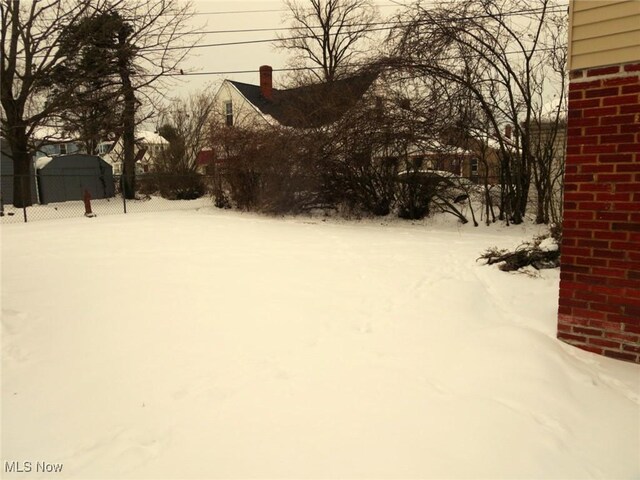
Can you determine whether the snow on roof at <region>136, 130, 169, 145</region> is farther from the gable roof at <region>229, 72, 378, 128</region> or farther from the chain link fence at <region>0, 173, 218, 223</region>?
the gable roof at <region>229, 72, 378, 128</region>

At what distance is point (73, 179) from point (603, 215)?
2199 cm

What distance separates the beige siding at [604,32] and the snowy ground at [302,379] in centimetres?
214

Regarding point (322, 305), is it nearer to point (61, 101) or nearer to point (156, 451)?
point (156, 451)

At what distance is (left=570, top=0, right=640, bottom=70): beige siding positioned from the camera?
303 cm

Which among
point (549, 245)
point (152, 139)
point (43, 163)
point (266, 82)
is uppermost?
point (266, 82)

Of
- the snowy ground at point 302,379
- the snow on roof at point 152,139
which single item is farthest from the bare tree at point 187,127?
the snowy ground at point 302,379

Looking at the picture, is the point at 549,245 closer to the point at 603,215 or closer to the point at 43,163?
the point at 603,215

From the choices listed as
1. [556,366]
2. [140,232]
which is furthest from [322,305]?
[140,232]

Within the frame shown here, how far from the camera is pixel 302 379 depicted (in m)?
2.98

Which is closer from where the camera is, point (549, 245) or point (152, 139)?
point (549, 245)

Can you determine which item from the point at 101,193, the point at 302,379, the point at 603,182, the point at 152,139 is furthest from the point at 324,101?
the point at 152,139

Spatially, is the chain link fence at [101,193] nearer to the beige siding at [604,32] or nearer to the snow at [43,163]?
the snow at [43,163]

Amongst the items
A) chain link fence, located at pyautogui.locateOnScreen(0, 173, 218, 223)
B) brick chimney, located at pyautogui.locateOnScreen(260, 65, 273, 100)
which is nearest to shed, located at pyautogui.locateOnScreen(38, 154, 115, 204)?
chain link fence, located at pyautogui.locateOnScreen(0, 173, 218, 223)

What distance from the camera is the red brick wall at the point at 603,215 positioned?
10.2 ft
